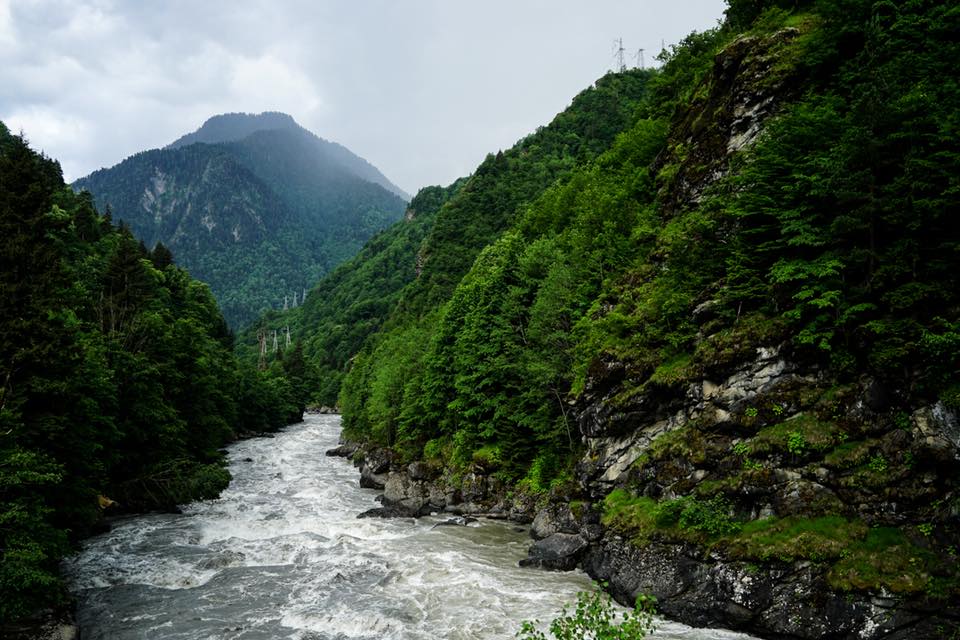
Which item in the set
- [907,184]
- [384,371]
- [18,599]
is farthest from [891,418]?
[384,371]

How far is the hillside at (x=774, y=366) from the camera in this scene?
15.1 metres

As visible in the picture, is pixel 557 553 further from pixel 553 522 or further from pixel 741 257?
pixel 741 257

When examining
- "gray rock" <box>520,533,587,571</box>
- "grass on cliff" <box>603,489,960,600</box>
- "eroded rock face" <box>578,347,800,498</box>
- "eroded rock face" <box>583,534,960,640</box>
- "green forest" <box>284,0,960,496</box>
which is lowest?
"gray rock" <box>520,533,587,571</box>

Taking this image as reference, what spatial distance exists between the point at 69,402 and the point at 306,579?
12.0 meters

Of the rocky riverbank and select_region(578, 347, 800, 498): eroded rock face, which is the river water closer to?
the rocky riverbank

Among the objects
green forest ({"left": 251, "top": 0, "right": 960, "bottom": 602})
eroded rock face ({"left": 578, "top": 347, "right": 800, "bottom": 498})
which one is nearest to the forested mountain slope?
green forest ({"left": 251, "top": 0, "right": 960, "bottom": 602})

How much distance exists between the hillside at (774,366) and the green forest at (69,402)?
53.4ft

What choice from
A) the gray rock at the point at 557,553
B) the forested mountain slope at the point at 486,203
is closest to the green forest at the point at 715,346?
the gray rock at the point at 557,553

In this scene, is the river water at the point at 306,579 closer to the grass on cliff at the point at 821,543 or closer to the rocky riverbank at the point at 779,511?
the rocky riverbank at the point at 779,511

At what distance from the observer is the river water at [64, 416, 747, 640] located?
1819 cm

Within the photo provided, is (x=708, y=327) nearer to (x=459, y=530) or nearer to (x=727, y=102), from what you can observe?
(x=727, y=102)

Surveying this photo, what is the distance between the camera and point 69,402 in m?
20.5

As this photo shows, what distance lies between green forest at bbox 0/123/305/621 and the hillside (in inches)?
641

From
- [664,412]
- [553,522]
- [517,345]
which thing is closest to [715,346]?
[664,412]
